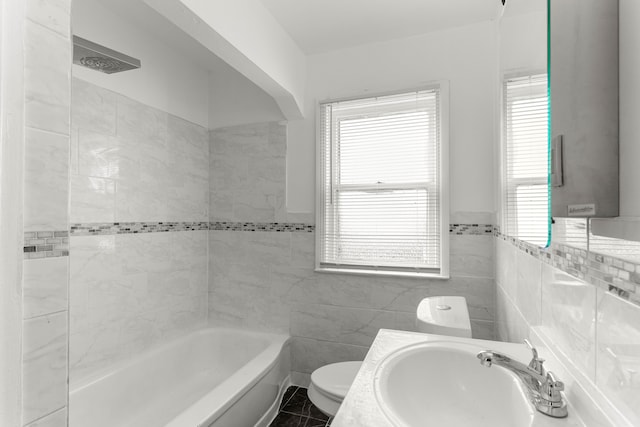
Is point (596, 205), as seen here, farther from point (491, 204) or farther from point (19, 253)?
point (491, 204)

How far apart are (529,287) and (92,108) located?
237cm

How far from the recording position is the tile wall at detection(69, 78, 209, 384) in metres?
1.92

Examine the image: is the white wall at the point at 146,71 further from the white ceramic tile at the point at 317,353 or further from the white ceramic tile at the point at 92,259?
the white ceramic tile at the point at 317,353

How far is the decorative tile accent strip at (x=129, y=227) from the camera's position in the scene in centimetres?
193

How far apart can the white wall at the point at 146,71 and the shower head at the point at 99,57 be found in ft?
1.57

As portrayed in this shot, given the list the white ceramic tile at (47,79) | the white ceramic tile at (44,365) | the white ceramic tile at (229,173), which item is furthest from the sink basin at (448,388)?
the white ceramic tile at (229,173)

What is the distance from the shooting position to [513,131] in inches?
48.7

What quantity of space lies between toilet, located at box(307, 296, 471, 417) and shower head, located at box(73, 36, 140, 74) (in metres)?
1.76

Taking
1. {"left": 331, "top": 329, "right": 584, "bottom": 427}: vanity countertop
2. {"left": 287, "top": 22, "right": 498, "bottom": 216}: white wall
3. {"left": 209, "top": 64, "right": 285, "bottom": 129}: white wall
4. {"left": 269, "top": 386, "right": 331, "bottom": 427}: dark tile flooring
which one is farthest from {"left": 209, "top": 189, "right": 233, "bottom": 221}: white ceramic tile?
{"left": 331, "top": 329, "right": 584, "bottom": 427}: vanity countertop

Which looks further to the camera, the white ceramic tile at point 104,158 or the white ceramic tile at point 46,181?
the white ceramic tile at point 104,158

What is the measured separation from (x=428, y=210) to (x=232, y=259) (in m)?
1.59

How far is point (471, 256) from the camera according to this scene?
2146 millimetres

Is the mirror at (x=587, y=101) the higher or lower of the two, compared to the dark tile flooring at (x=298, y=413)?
higher

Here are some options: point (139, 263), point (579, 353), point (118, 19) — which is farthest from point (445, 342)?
point (118, 19)
